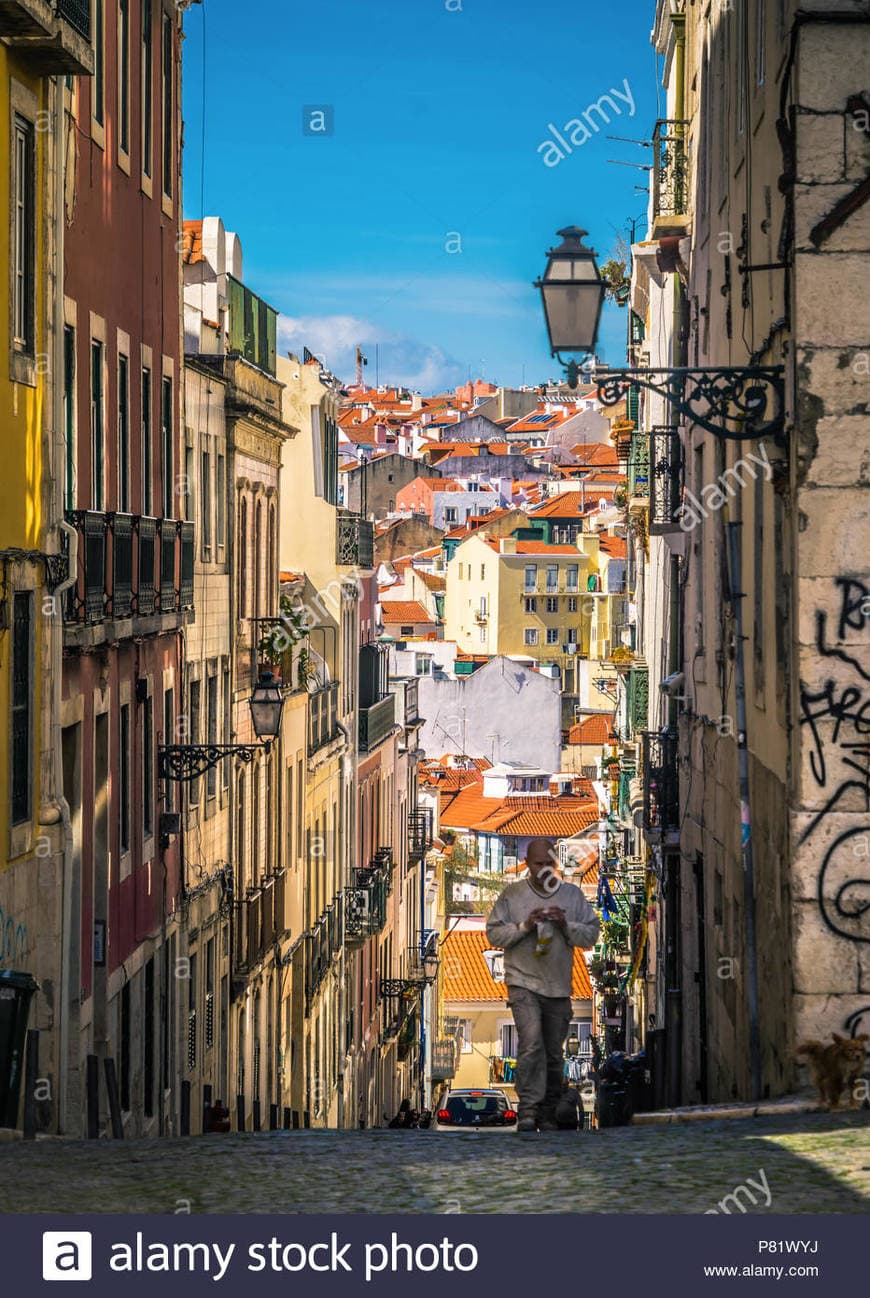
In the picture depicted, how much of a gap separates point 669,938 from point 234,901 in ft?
19.3

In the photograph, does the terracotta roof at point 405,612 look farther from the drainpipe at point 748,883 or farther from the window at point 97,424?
the drainpipe at point 748,883

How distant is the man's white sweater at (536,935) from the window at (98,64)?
9.15 metres

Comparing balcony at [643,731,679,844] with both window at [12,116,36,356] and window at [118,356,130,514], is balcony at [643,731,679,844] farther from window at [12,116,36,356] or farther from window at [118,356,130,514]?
window at [12,116,36,356]

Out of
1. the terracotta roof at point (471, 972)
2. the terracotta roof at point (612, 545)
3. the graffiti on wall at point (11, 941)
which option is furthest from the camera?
the terracotta roof at point (612, 545)

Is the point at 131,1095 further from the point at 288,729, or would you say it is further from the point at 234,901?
the point at 288,729

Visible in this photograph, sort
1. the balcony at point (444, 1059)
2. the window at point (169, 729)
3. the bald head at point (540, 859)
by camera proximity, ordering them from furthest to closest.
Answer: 1. the balcony at point (444, 1059)
2. the window at point (169, 729)
3. the bald head at point (540, 859)

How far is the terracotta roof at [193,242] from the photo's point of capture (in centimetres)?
2672

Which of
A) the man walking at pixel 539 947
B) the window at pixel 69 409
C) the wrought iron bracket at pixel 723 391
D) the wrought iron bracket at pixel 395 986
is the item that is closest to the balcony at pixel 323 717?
the wrought iron bracket at pixel 395 986

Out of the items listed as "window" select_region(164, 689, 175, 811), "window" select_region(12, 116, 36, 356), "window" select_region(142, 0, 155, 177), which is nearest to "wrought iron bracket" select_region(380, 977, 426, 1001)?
"window" select_region(164, 689, 175, 811)

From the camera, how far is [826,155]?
38.5ft

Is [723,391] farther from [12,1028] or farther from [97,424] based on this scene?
[97,424]

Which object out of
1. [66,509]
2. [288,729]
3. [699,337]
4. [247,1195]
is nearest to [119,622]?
[66,509]

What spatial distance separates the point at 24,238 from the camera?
599 inches

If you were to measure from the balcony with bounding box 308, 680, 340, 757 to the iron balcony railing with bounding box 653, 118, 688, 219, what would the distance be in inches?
501
